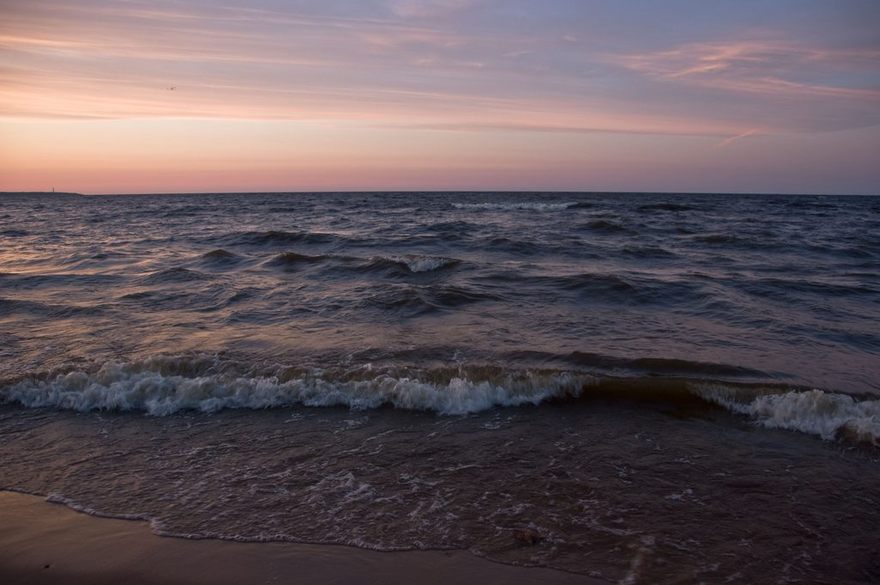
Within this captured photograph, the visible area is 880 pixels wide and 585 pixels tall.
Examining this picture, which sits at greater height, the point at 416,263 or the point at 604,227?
the point at 604,227

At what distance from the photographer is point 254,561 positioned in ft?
13.1

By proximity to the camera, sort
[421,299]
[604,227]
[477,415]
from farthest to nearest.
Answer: [604,227] → [421,299] → [477,415]

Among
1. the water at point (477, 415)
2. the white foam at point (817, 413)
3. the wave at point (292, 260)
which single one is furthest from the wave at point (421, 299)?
the white foam at point (817, 413)

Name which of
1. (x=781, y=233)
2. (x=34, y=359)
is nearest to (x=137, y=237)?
(x=34, y=359)

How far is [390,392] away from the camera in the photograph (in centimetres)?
702

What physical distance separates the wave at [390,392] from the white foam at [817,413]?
0.01 metres

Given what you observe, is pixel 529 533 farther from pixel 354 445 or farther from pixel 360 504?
pixel 354 445

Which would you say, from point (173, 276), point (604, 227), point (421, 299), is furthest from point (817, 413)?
point (604, 227)

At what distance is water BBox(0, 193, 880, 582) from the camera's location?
14.4ft

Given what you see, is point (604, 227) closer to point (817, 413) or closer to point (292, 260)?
point (292, 260)

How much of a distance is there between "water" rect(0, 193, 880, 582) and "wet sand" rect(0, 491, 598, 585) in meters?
0.18

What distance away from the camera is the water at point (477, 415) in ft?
14.4

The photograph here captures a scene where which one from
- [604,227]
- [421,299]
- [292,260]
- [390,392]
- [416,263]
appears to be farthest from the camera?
[604,227]

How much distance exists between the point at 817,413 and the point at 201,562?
6079mm
